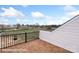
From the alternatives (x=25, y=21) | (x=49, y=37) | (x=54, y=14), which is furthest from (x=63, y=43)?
(x=25, y=21)

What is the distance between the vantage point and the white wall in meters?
2.37

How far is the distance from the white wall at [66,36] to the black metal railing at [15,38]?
11 centimetres

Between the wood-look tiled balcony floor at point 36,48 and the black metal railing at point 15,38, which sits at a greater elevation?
the black metal railing at point 15,38

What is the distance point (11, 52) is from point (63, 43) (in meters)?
0.70

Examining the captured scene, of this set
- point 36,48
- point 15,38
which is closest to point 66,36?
point 36,48

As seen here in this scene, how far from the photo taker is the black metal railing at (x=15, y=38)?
8.11 ft

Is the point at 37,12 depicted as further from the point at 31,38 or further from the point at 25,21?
the point at 31,38

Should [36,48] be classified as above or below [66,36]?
below

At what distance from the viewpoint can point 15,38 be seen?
249cm

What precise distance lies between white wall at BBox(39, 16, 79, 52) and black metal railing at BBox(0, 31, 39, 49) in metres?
0.11

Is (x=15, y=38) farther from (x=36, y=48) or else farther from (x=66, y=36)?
(x=66, y=36)

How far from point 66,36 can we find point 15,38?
68 cm
